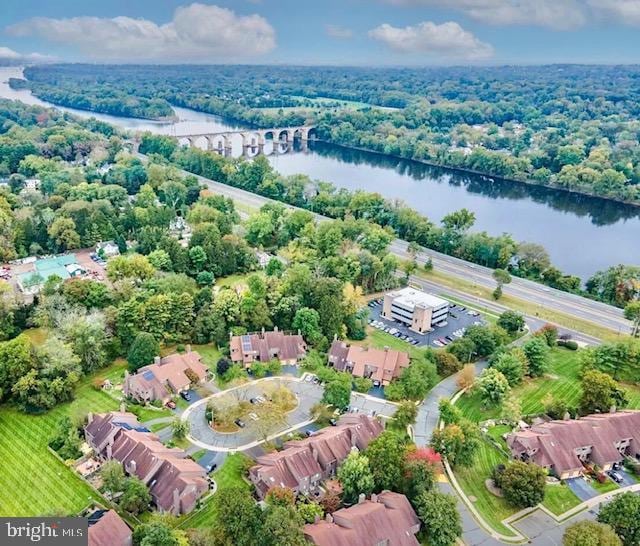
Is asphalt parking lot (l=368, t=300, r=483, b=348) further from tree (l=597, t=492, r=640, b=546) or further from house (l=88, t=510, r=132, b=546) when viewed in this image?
house (l=88, t=510, r=132, b=546)

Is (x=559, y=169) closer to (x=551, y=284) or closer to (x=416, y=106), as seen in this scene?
(x=551, y=284)

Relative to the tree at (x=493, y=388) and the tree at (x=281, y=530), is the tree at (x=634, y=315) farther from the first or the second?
the tree at (x=281, y=530)

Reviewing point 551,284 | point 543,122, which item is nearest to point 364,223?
point 551,284

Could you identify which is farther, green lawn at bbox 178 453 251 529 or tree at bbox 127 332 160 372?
tree at bbox 127 332 160 372

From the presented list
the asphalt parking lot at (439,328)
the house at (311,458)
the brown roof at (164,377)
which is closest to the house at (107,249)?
the brown roof at (164,377)

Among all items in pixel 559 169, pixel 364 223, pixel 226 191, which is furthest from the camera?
pixel 559 169

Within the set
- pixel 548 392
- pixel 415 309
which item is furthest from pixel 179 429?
pixel 548 392

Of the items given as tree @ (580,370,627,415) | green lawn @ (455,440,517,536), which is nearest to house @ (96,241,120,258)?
green lawn @ (455,440,517,536)
